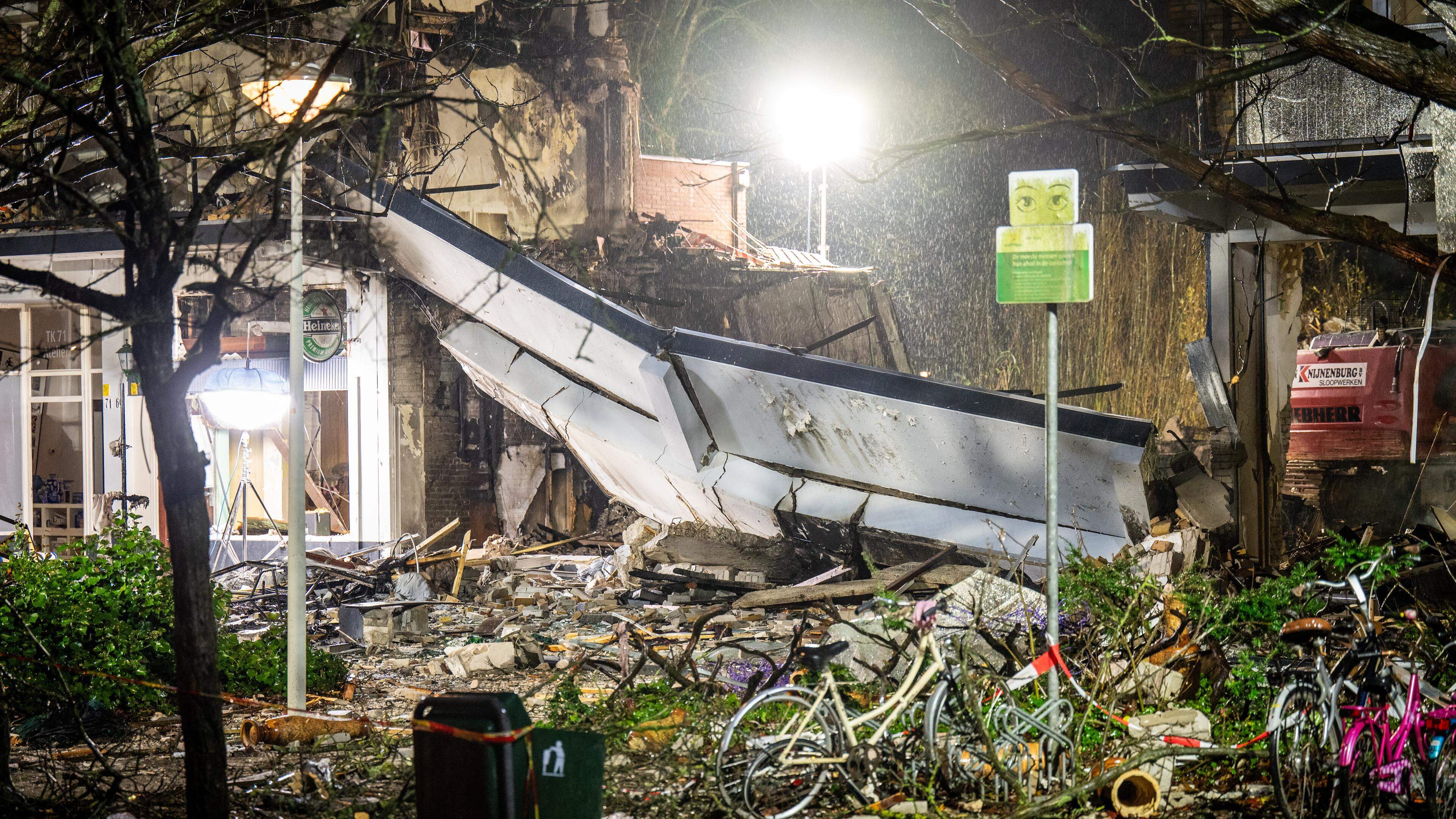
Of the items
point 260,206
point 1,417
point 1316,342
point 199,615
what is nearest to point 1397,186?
point 1316,342

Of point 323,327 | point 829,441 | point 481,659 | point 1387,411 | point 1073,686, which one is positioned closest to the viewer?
point 1073,686

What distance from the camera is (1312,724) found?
191 inches

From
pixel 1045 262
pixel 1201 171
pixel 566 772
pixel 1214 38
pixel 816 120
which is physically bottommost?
pixel 566 772

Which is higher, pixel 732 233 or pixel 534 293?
pixel 732 233

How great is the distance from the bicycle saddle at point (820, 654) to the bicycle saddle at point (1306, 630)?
80.5 inches

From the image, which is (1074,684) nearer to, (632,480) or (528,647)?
(528,647)

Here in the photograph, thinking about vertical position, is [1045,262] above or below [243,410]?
above

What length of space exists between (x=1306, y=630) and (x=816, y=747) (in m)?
2.30

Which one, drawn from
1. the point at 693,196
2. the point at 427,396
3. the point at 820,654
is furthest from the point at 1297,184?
the point at 693,196

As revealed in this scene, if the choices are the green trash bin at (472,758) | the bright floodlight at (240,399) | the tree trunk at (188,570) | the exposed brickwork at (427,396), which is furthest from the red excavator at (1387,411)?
the bright floodlight at (240,399)

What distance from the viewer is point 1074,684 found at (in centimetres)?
544

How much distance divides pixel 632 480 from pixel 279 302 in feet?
20.4

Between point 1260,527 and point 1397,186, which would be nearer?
point 1397,186

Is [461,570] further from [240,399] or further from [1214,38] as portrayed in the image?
[1214,38]
